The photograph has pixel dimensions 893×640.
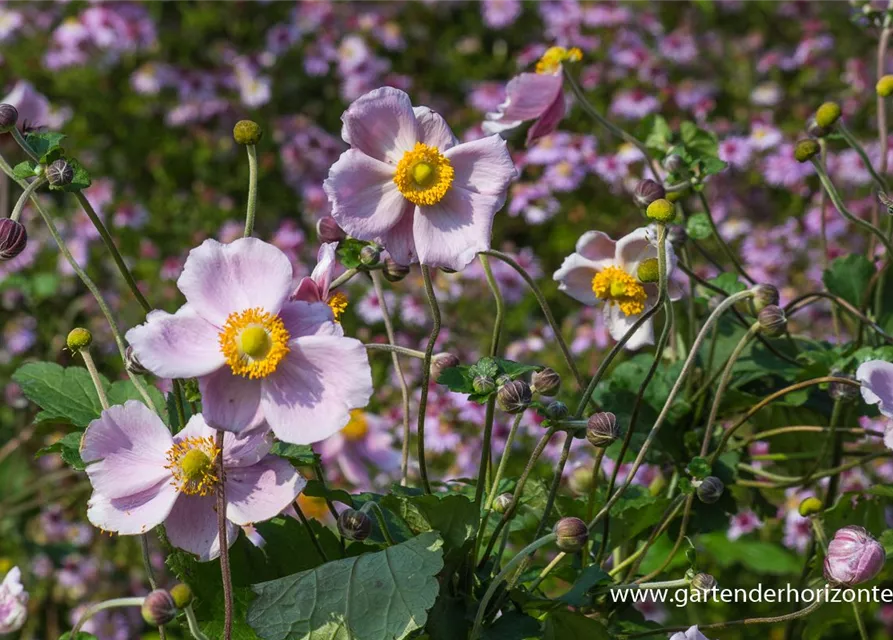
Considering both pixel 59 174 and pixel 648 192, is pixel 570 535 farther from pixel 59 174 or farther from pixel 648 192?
pixel 59 174

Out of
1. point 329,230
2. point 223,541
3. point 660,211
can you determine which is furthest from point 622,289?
point 223,541

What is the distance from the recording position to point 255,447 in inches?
37.0

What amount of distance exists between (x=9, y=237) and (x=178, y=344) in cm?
27

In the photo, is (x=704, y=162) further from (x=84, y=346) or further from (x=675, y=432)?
(x=84, y=346)

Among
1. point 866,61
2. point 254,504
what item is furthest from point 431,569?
point 866,61

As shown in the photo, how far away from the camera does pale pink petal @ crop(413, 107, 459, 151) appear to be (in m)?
1.06

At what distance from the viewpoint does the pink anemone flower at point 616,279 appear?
1.25m

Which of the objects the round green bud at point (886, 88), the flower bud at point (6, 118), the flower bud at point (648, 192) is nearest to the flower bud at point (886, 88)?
the round green bud at point (886, 88)

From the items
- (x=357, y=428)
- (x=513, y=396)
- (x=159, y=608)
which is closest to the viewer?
(x=159, y=608)

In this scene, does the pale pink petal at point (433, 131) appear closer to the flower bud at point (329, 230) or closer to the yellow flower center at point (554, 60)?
the flower bud at point (329, 230)

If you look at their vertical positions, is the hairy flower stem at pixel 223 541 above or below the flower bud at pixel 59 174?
below

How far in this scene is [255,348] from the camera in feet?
2.90

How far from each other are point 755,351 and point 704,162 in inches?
10.3

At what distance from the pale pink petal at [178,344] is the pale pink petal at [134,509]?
0.13 meters
